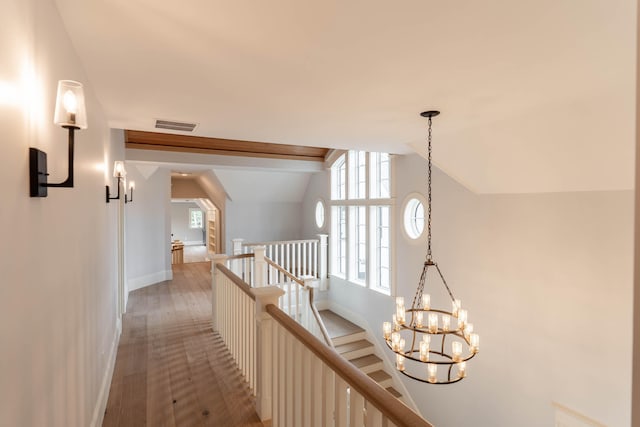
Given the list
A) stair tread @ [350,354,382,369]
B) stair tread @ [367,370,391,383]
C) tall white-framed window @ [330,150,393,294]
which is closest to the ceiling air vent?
tall white-framed window @ [330,150,393,294]

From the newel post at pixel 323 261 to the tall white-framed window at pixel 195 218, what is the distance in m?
10.3

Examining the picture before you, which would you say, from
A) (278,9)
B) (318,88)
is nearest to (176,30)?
(278,9)

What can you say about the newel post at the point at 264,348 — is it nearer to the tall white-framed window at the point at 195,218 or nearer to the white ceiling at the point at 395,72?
the white ceiling at the point at 395,72

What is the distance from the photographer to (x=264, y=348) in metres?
2.27

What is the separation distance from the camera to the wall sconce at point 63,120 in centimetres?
110

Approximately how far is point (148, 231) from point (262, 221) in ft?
9.27

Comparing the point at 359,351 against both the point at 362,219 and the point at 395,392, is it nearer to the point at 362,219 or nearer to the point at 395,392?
the point at 395,392

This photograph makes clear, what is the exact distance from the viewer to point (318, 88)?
2.35 metres

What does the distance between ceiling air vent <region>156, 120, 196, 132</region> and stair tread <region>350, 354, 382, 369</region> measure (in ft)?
14.8

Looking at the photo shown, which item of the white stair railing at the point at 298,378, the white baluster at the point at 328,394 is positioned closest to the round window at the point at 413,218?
the white stair railing at the point at 298,378

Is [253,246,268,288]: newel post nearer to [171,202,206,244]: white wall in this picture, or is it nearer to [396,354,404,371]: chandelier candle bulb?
[396,354,404,371]: chandelier candle bulb

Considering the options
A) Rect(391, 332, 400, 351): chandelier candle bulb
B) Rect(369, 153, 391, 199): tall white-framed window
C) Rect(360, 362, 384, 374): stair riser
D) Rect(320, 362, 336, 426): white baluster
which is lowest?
Rect(360, 362, 384, 374): stair riser

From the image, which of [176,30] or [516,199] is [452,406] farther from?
[176,30]

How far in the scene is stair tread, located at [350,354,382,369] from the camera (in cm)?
567
